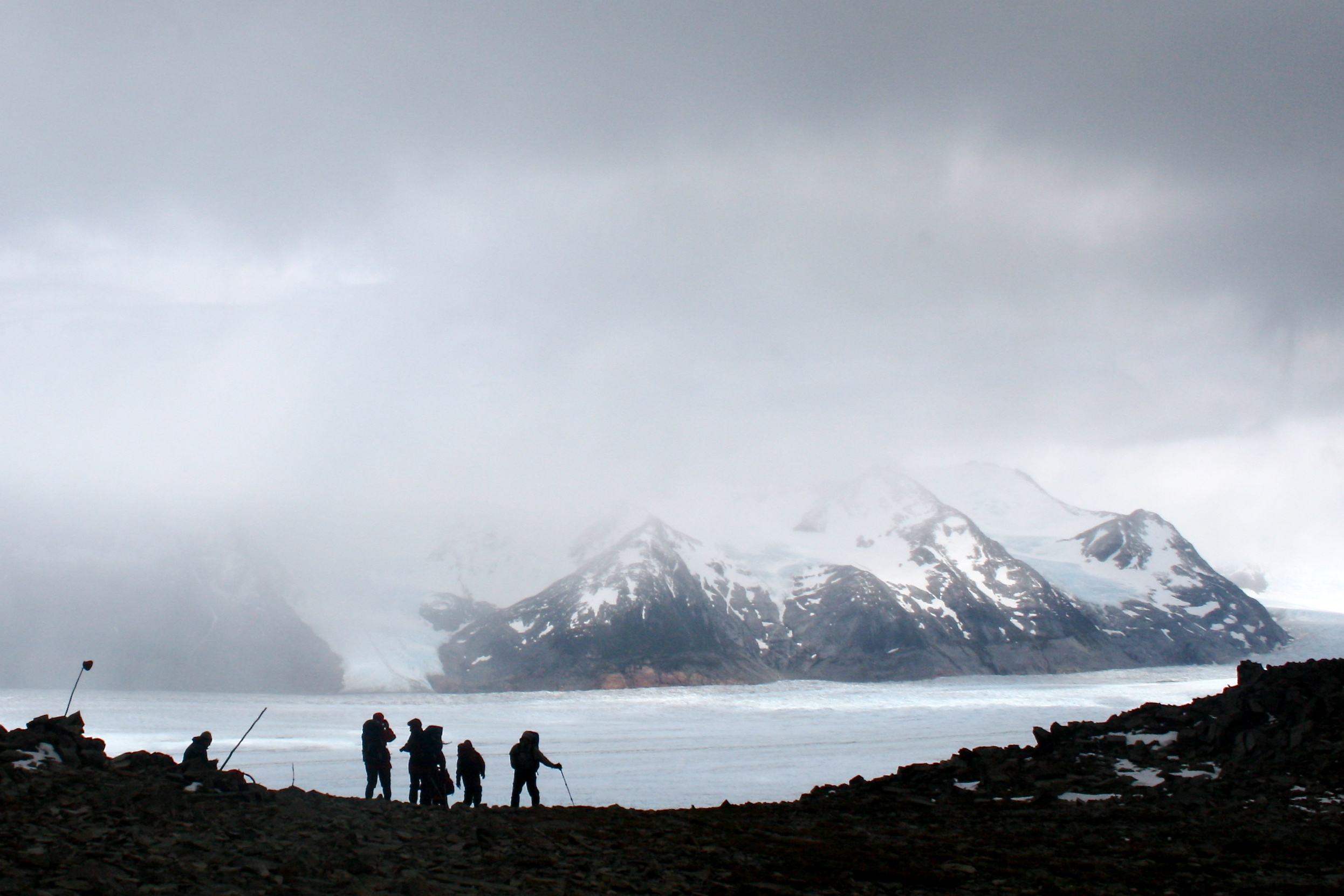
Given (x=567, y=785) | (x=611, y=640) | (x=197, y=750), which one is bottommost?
A: (x=611, y=640)

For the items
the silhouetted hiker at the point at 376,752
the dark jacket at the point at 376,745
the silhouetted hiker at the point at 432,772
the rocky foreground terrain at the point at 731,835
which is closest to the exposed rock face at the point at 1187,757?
the rocky foreground terrain at the point at 731,835

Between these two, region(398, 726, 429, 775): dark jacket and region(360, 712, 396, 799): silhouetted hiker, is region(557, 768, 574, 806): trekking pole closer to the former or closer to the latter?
region(398, 726, 429, 775): dark jacket

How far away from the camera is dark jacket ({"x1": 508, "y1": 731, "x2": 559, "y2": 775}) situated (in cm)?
2430

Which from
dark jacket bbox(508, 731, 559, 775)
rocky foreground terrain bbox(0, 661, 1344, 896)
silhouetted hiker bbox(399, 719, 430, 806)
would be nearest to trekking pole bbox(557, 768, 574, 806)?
dark jacket bbox(508, 731, 559, 775)

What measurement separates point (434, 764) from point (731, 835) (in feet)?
26.9

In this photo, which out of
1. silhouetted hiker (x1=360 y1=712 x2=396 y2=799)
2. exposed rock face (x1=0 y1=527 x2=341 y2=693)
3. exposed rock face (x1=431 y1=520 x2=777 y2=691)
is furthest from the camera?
exposed rock face (x1=431 y1=520 x2=777 y2=691)

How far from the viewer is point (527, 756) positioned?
2442 centimetres

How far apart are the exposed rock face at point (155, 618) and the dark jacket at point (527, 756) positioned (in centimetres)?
12494

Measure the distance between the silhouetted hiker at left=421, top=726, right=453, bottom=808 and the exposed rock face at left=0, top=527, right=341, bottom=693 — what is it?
12459 cm

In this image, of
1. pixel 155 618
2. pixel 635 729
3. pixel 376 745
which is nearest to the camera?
pixel 376 745

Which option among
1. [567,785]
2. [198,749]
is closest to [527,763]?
[567,785]

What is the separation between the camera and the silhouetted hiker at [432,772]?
23781mm

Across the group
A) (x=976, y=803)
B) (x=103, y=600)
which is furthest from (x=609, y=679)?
(x=976, y=803)

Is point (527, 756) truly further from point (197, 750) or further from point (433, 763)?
point (197, 750)
